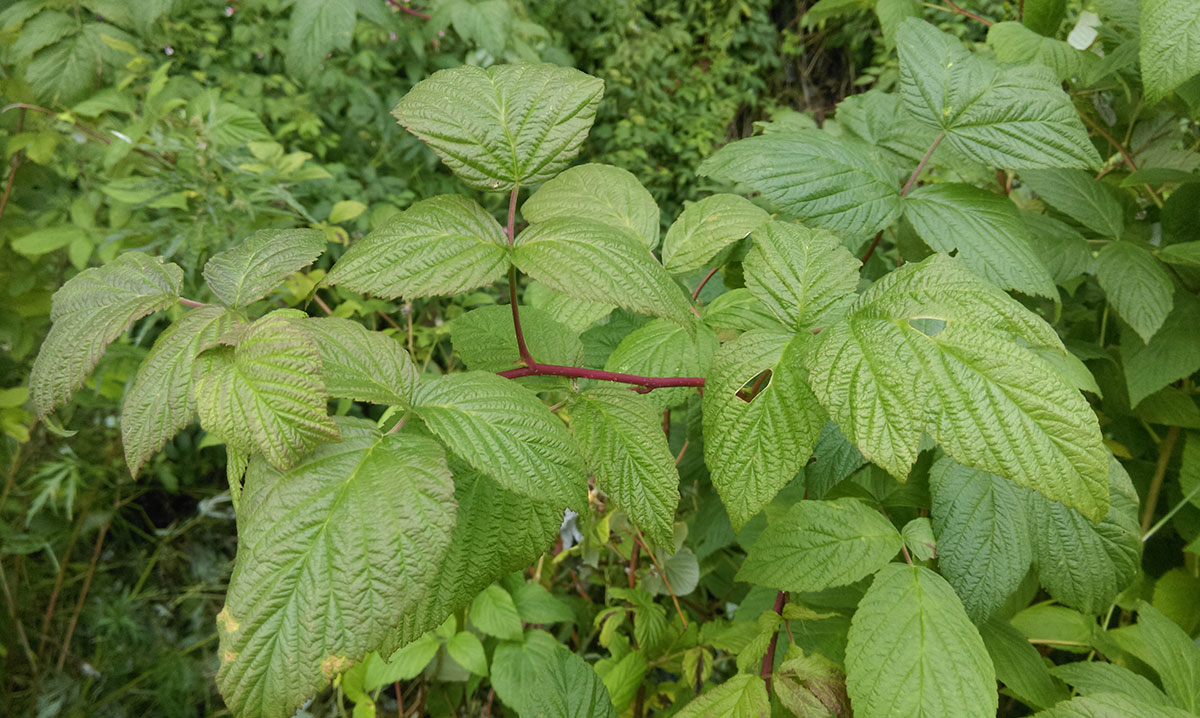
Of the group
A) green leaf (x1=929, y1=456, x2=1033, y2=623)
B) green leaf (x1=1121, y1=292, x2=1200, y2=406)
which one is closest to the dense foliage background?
green leaf (x1=1121, y1=292, x2=1200, y2=406)

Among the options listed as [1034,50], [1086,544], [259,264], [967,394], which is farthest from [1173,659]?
[259,264]

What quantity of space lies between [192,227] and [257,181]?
0.73ft

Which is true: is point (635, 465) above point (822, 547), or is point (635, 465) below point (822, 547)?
above

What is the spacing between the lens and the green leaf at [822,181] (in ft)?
2.40

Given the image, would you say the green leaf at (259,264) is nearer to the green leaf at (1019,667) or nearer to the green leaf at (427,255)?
the green leaf at (427,255)

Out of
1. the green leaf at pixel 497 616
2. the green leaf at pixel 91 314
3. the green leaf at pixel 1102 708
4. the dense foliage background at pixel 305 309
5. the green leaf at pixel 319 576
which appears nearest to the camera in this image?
the green leaf at pixel 319 576

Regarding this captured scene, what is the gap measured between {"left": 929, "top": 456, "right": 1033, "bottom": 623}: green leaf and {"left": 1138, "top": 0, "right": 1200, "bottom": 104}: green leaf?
0.46 m

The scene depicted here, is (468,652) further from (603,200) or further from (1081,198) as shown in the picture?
(1081,198)

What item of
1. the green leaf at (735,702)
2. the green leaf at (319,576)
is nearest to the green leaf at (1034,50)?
the green leaf at (735,702)

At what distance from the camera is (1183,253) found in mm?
865

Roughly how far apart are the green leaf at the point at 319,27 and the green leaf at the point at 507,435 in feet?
4.49

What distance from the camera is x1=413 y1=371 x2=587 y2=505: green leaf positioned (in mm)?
438

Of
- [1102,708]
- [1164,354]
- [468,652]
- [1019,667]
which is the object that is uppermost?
[1164,354]

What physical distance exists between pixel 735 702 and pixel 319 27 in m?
1.64
